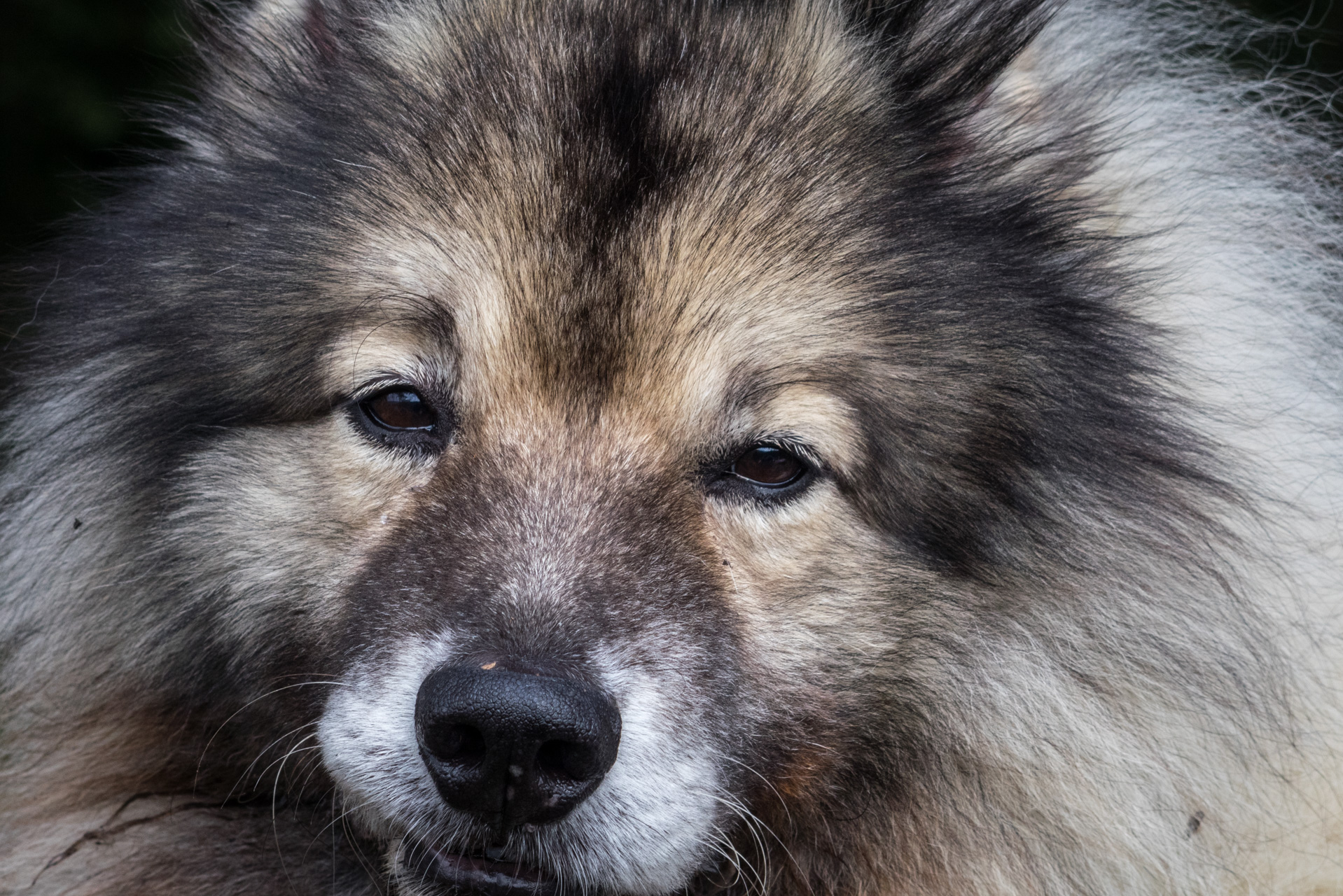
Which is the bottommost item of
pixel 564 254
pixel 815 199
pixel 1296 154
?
pixel 564 254

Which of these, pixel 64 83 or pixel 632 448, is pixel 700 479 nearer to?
pixel 632 448

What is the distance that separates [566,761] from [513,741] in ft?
0.34

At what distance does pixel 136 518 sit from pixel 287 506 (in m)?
0.45

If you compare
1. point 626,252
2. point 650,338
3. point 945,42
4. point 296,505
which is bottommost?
point 296,505

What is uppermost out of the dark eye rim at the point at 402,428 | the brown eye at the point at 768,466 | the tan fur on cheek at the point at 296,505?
the brown eye at the point at 768,466

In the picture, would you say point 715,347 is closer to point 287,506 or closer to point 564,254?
point 564,254

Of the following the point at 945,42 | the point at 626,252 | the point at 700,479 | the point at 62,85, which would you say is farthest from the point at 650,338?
the point at 62,85

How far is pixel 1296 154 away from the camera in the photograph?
3.53m

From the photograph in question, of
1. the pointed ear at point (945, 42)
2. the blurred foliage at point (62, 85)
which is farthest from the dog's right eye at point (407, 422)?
the blurred foliage at point (62, 85)

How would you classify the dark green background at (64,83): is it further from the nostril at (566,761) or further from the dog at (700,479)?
the nostril at (566,761)

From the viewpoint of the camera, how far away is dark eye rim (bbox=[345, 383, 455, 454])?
2529 millimetres

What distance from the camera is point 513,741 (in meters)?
2.06

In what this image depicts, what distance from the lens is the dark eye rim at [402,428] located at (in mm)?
2529

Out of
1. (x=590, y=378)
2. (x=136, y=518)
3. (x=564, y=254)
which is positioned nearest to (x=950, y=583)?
(x=590, y=378)
